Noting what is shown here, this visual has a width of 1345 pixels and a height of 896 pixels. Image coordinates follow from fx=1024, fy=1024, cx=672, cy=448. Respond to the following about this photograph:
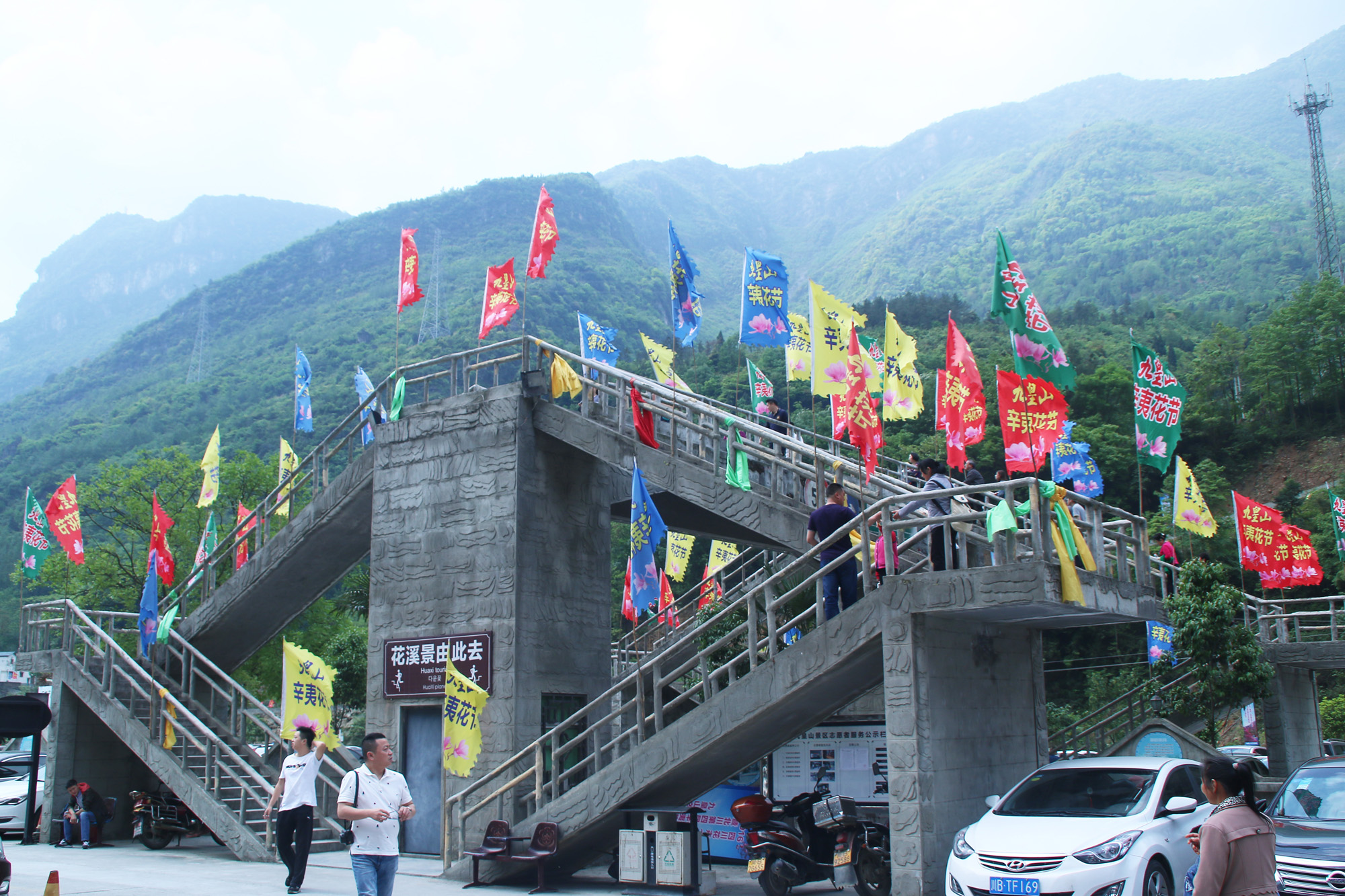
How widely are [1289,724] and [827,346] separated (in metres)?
17.5

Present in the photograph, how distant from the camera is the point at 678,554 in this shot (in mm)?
24625

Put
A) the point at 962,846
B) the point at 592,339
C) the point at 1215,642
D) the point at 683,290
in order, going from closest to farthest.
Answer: the point at 962,846 < the point at 683,290 < the point at 1215,642 < the point at 592,339

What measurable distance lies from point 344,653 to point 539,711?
28.4 meters

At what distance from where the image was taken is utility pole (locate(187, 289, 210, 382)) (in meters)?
108

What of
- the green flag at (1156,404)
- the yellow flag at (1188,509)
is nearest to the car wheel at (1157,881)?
the green flag at (1156,404)

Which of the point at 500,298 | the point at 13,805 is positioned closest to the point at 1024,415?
the point at 500,298

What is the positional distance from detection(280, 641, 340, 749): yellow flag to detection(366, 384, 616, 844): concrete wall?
2.60m

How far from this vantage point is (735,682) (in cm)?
1122

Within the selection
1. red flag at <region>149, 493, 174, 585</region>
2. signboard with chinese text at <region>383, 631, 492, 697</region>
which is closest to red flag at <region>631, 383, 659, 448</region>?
signboard with chinese text at <region>383, 631, 492, 697</region>

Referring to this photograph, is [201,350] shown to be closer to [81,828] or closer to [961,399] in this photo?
[81,828]

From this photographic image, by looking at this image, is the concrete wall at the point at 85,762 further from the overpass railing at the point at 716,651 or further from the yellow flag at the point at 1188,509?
the yellow flag at the point at 1188,509

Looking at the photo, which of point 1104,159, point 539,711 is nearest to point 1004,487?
point 539,711

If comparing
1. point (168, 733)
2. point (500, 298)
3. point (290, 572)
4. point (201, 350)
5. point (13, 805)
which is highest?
point (201, 350)

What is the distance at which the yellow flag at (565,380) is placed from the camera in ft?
49.9
